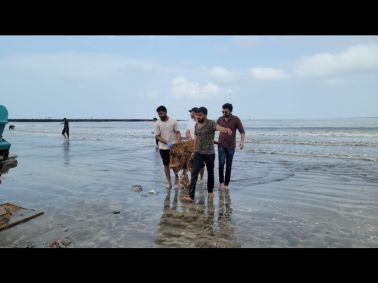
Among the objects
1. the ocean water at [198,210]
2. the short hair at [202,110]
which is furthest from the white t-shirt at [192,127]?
the short hair at [202,110]

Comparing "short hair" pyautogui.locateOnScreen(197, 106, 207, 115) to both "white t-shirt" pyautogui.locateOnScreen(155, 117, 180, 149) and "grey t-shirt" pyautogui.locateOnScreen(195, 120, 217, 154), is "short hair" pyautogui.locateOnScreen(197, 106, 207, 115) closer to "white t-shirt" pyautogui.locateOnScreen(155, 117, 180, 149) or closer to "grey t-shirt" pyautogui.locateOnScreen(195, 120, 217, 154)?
"grey t-shirt" pyautogui.locateOnScreen(195, 120, 217, 154)

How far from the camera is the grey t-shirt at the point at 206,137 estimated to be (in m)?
7.43

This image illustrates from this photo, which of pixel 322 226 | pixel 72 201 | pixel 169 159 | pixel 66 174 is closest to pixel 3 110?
pixel 72 201

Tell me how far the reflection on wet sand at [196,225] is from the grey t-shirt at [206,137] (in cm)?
114

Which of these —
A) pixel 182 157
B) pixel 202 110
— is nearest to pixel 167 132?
pixel 182 157

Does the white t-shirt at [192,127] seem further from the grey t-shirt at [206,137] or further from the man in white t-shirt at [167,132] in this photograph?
the grey t-shirt at [206,137]

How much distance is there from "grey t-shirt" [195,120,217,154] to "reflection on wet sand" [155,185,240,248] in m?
1.14

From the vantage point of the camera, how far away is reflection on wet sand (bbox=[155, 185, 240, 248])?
4.79 meters

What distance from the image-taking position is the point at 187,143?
8.71 m

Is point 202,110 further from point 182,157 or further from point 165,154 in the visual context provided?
point 165,154
